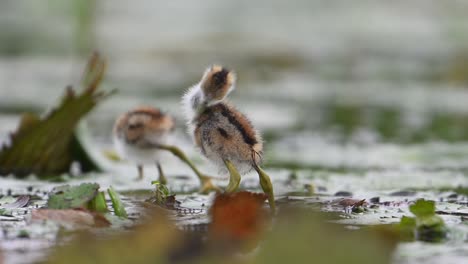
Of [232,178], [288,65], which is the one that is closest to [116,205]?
[232,178]

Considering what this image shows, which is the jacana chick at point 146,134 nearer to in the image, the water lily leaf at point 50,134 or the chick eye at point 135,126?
the chick eye at point 135,126

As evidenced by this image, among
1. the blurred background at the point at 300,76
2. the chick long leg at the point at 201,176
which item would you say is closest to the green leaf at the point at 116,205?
the blurred background at the point at 300,76

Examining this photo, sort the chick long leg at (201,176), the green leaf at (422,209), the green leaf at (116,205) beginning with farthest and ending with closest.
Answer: the chick long leg at (201,176)
the green leaf at (116,205)
the green leaf at (422,209)

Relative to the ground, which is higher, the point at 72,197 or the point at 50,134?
the point at 50,134

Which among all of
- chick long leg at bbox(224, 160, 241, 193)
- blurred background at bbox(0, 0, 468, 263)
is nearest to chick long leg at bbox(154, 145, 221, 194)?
blurred background at bbox(0, 0, 468, 263)

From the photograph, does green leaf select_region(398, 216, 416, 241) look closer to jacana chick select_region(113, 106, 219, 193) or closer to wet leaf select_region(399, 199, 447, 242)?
wet leaf select_region(399, 199, 447, 242)

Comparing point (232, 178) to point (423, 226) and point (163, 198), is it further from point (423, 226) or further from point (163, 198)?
point (423, 226)
